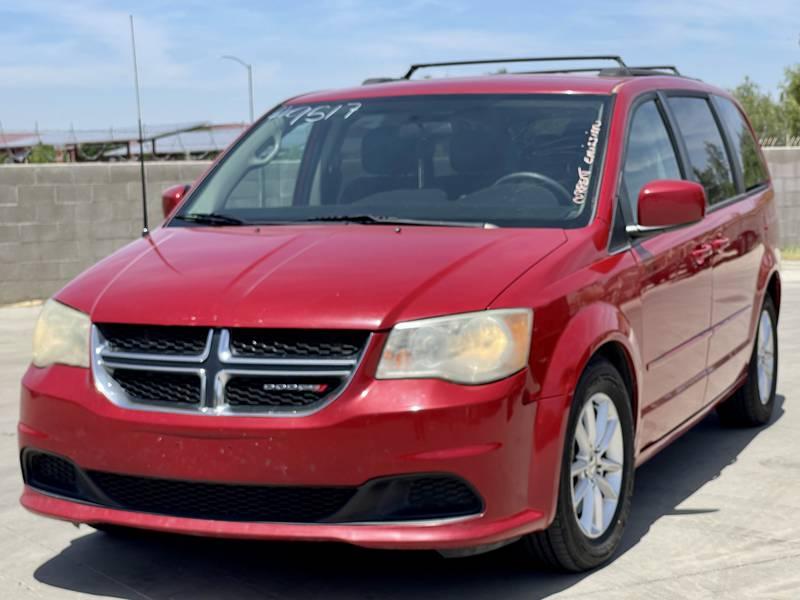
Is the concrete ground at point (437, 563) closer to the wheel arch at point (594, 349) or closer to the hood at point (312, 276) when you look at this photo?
the wheel arch at point (594, 349)

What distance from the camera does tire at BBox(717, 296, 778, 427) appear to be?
7320mm

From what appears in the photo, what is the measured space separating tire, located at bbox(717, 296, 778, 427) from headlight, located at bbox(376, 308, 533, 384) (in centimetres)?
321

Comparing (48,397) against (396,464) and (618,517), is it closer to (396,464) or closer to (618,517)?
(396,464)

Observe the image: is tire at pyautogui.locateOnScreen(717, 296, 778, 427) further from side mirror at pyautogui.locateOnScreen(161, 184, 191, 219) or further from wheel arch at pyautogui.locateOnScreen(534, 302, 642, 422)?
side mirror at pyautogui.locateOnScreen(161, 184, 191, 219)

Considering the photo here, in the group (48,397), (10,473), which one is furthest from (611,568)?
(10,473)

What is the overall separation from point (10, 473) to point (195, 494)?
96.2 inches

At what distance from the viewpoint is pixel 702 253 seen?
6102 mm

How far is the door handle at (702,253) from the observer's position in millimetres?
6008

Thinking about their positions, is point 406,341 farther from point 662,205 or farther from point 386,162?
point 386,162

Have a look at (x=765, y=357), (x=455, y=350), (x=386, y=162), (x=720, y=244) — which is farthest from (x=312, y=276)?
(x=765, y=357)

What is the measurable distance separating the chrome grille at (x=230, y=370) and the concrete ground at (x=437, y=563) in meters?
0.71

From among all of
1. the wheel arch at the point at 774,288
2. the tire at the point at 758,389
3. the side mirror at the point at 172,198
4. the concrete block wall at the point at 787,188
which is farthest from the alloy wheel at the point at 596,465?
the concrete block wall at the point at 787,188

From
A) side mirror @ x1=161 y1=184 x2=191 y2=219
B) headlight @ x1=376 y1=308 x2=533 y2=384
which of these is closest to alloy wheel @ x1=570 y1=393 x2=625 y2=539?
headlight @ x1=376 y1=308 x2=533 y2=384

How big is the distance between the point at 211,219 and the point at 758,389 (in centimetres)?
317
